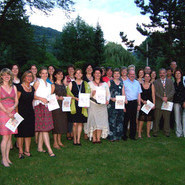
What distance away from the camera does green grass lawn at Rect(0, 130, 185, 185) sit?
455cm

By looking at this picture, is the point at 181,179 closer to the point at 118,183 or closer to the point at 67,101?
the point at 118,183

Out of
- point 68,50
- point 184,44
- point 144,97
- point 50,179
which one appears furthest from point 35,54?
point 50,179

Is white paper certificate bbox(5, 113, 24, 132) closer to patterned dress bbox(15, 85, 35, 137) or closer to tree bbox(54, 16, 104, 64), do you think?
patterned dress bbox(15, 85, 35, 137)

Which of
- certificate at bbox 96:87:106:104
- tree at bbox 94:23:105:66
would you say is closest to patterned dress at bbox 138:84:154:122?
certificate at bbox 96:87:106:104

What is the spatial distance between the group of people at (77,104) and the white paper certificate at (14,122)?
91 millimetres

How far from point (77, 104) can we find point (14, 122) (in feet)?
7.40

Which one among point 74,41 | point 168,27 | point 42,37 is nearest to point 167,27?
point 168,27

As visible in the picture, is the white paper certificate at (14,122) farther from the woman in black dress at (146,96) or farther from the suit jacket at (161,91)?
the suit jacket at (161,91)

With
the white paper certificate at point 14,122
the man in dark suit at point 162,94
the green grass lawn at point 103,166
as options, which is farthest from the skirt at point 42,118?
the man in dark suit at point 162,94

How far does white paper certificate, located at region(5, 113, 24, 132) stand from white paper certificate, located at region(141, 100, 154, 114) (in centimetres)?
434

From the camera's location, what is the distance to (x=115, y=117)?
7668 millimetres

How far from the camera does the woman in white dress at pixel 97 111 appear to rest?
7285 millimetres

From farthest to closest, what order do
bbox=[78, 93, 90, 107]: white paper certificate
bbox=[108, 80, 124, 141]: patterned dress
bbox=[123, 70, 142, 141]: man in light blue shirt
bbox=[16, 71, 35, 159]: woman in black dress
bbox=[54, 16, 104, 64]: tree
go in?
bbox=[54, 16, 104, 64]: tree → bbox=[123, 70, 142, 141]: man in light blue shirt → bbox=[108, 80, 124, 141]: patterned dress → bbox=[78, 93, 90, 107]: white paper certificate → bbox=[16, 71, 35, 159]: woman in black dress

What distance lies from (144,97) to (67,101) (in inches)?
117
